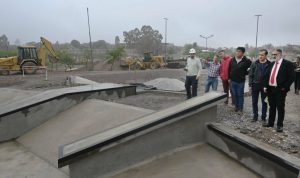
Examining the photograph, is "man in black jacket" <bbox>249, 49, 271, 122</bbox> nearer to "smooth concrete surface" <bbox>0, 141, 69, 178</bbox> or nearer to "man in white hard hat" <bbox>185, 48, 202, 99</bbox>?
"man in white hard hat" <bbox>185, 48, 202, 99</bbox>

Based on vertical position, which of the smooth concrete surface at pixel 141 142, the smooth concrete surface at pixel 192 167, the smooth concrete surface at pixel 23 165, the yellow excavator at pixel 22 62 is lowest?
the smooth concrete surface at pixel 23 165

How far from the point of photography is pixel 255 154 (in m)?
4.73

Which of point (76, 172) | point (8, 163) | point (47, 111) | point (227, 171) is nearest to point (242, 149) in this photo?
point (227, 171)

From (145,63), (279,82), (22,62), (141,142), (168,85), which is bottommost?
(141,142)

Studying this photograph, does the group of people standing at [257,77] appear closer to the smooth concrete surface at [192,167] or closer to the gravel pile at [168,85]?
the smooth concrete surface at [192,167]

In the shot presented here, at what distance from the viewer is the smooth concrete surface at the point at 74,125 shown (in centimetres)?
704

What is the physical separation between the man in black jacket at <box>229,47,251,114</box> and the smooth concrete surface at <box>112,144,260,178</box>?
2.31 m

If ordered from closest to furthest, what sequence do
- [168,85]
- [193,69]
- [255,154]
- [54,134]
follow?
[255,154] → [54,134] → [193,69] → [168,85]

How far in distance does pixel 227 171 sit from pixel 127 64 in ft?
110

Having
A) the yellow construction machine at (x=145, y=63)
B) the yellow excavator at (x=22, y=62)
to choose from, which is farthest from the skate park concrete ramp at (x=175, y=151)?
the yellow construction machine at (x=145, y=63)

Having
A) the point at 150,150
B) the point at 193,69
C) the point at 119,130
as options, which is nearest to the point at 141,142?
the point at 150,150

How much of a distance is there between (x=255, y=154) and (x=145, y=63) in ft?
112

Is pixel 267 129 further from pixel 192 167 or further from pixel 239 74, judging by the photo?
pixel 192 167

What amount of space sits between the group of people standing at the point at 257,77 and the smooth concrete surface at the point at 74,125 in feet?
7.64
